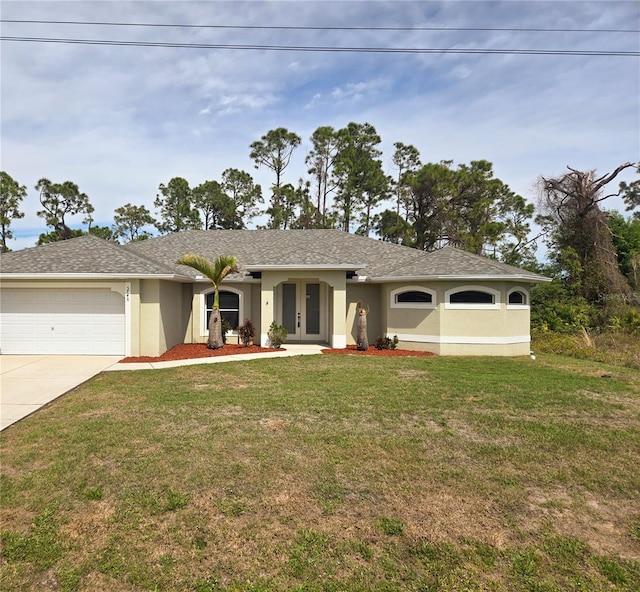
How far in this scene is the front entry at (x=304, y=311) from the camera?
1514 cm

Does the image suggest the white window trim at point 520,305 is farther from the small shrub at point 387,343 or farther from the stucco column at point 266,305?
the stucco column at point 266,305

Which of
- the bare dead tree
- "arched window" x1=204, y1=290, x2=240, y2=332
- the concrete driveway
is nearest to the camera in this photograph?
the concrete driveway

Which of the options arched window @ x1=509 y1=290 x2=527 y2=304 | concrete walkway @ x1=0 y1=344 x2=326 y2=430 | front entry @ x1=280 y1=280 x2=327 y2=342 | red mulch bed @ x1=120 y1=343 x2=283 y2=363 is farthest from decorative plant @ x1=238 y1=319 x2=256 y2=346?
arched window @ x1=509 y1=290 x2=527 y2=304

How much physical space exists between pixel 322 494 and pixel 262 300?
1027 centimetres

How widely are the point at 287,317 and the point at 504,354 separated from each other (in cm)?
839

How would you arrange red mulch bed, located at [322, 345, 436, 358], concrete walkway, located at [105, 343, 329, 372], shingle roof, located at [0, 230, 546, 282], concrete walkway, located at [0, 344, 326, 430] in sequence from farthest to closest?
red mulch bed, located at [322, 345, 436, 358] < shingle roof, located at [0, 230, 546, 282] < concrete walkway, located at [105, 343, 329, 372] < concrete walkway, located at [0, 344, 326, 430]

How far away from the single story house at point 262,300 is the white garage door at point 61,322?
3 centimetres

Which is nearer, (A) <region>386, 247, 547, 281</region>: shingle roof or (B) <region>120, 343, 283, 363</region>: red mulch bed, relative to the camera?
(B) <region>120, 343, 283, 363</region>: red mulch bed

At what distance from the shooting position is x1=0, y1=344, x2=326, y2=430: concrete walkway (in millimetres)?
6695

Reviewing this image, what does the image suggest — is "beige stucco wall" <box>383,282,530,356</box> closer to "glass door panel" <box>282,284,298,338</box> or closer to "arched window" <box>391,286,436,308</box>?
"arched window" <box>391,286,436,308</box>

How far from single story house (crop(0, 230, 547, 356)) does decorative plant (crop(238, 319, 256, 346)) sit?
0.55m

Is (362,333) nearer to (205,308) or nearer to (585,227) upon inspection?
(205,308)

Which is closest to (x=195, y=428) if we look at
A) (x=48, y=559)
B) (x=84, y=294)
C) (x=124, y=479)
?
(x=124, y=479)

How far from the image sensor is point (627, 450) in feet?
16.1
